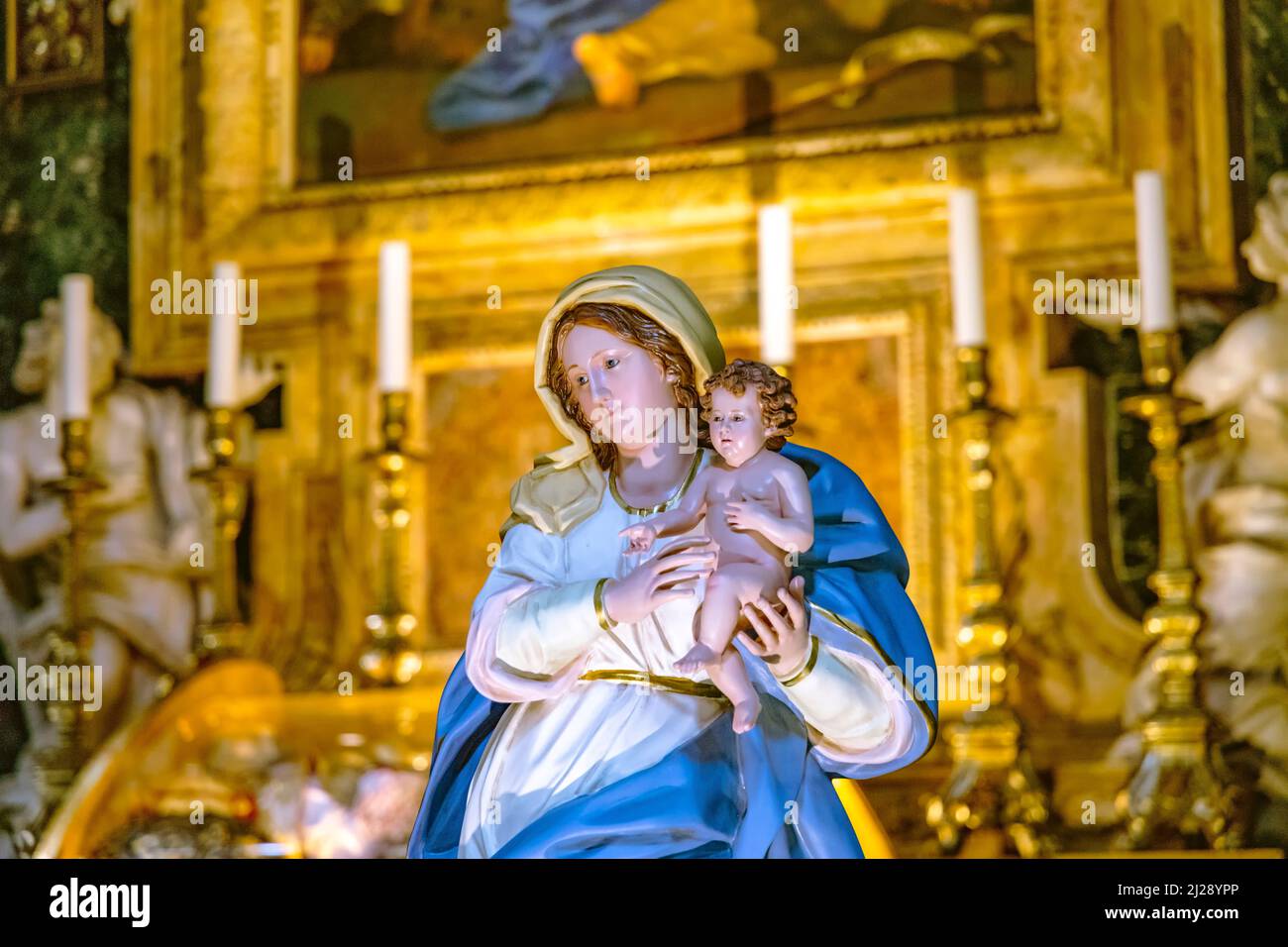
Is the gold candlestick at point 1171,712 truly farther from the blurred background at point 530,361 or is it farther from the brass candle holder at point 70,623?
the brass candle holder at point 70,623

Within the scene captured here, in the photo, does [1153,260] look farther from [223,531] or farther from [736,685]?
[736,685]

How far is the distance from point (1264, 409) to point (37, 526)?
8.87 ft

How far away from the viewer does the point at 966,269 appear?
455cm

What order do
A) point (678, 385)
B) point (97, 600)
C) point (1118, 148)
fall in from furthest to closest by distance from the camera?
point (97, 600) < point (1118, 148) < point (678, 385)

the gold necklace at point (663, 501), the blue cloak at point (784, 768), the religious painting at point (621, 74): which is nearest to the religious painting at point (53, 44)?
the religious painting at point (621, 74)

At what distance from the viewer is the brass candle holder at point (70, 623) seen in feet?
16.1

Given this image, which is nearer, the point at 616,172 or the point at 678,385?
the point at 678,385

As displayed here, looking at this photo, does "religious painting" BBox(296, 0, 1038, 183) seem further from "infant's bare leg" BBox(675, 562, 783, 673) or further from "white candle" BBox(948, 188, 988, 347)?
"infant's bare leg" BBox(675, 562, 783, 673)

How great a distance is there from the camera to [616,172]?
509 cm

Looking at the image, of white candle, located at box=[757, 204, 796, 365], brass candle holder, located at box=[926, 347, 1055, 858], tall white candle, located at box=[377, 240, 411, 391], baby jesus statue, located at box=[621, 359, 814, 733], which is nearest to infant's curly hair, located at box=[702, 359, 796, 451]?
baby jesus statue, located at box=[621, 359, 814, 733]

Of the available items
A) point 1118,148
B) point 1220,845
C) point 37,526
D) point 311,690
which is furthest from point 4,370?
point 1220,845

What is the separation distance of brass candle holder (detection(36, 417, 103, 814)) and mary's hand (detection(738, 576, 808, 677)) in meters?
2.66

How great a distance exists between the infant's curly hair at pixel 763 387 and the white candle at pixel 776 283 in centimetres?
169

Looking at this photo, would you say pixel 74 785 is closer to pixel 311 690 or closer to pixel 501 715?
pixel 311 690
